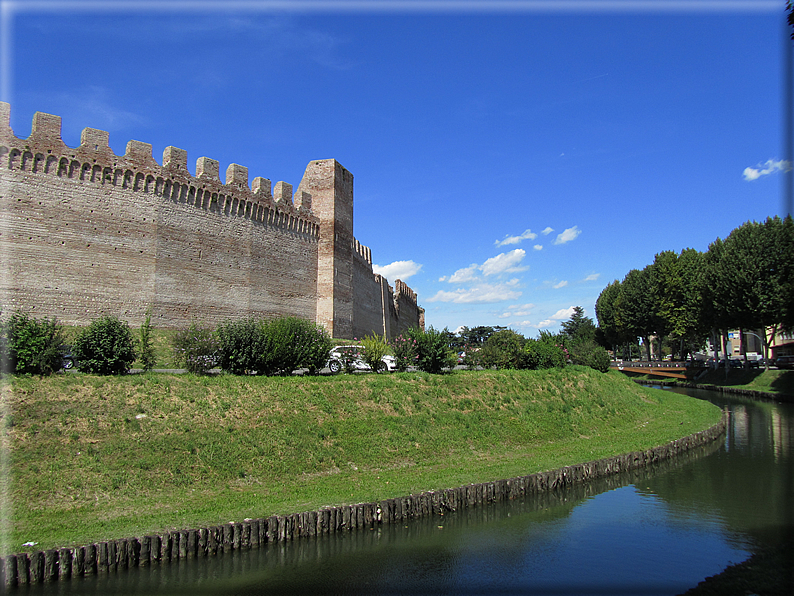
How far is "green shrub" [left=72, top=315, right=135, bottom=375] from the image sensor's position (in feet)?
50.4

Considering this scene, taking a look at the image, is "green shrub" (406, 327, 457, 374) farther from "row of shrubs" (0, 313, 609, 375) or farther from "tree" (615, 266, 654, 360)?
"tree" (615, 266, 654, 360)

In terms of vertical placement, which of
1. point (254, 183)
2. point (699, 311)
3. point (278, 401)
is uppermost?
point (254, 183)

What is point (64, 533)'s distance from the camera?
916cm

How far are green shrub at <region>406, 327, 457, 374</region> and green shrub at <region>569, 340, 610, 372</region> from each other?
16136 mm

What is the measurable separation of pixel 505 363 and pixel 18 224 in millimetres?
23926

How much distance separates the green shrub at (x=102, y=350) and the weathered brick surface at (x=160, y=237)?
10577 millimetres

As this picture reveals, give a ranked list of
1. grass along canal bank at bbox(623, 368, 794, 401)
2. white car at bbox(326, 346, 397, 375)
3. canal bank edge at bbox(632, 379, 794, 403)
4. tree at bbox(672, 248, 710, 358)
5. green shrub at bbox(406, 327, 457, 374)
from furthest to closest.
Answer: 1. tree at bbox(672, 248, 710, 358)
2. grass along canal bank at bbox(623, 368, 794, 401)
3. canal bank edge at bbox(632, 379, 794, 403)
4. green shrub at bbox(406, 327, 457, 374)
5. white car at bbox(326, 346, 397, 375)

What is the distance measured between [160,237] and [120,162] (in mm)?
4150

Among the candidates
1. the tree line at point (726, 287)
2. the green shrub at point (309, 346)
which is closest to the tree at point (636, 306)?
the tree line at point (726, 287)

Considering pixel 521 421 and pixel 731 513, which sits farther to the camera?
pixel 521 421

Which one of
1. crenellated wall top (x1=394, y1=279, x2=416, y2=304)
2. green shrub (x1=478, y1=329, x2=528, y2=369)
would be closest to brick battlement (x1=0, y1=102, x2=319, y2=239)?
green shrub (x1=478, y1=329, x2=528, y2=369)

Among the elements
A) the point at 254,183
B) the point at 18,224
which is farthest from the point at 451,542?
the point at 254,183

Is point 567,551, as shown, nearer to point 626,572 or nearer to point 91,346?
point 626,572

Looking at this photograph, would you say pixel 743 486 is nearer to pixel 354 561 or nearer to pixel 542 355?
pixel 354 561
